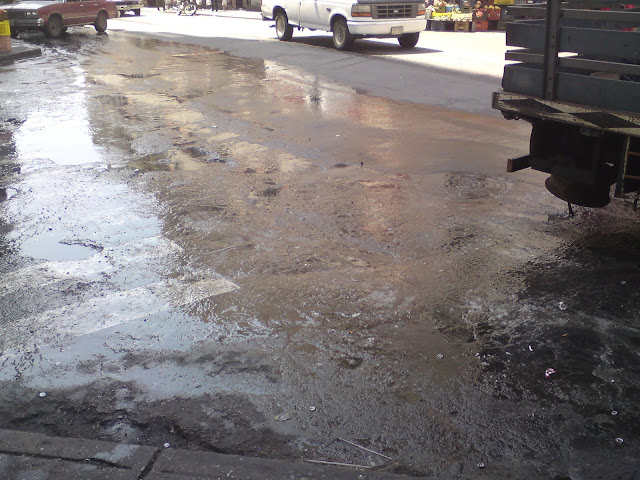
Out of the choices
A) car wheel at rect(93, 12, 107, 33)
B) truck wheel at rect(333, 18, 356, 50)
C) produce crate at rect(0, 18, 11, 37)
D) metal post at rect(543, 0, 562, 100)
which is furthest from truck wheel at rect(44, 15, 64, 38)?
metal post at rect(543, 0, 562, 100)

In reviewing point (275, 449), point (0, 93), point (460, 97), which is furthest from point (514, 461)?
point (0, 93)

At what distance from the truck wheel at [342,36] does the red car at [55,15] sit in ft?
43.0

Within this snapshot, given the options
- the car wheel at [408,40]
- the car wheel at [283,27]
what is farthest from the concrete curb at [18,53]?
the car wheel at [408,40]

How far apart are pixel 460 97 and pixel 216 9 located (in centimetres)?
3348

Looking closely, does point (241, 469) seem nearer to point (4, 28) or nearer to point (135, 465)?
point (135, 465)

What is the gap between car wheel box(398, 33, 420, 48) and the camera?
67.4 feet

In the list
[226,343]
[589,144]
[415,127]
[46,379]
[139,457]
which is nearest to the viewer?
[139,457]

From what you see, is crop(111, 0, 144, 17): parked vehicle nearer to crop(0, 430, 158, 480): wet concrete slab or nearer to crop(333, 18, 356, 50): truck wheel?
crop(333, 18, 356, 50): truck wheel

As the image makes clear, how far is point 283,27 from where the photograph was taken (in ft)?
75.9

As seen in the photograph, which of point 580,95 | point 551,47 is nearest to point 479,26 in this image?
point 551,47

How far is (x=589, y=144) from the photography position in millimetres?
5953

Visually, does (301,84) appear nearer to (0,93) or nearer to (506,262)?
(0,93)

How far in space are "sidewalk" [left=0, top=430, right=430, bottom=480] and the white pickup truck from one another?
687 inches

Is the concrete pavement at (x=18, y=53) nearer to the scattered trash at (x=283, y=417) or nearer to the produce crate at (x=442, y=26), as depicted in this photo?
the produce crate at (x=442, y=26)
